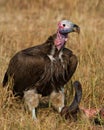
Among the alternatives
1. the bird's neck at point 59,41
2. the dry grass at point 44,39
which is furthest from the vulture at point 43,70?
the dry grass at point 44,39

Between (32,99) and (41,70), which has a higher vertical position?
(41,70)

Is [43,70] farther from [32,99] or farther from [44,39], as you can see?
[44,39]

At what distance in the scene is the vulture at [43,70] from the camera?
24.2ft

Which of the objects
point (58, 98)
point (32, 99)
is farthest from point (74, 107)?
point (32, 99)

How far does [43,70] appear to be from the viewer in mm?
7348

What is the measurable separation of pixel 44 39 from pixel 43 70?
3.37 meters

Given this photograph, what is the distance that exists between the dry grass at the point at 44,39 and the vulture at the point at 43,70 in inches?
7.4

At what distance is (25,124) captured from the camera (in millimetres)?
6555

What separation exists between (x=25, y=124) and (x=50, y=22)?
17.1 ft

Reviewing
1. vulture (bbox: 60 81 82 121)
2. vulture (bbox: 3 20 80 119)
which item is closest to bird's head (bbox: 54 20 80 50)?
vulture (bbox: 3 20 80 119)

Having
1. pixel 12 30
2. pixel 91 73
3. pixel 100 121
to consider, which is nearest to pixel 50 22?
pixel 12 30

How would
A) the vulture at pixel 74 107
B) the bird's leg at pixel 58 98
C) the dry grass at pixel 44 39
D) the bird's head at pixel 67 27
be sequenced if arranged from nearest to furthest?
the dry grass at pixel 44 39 → the vulture at pixel 74 107 → the bird's head at pixel 67 27 → the bird's leg at pixel 58 98

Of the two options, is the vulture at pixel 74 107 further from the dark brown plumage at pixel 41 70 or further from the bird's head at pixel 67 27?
the bird's head at pixel 67 27

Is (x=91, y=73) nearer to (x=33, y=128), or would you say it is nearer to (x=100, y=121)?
(x=100, y=121)
